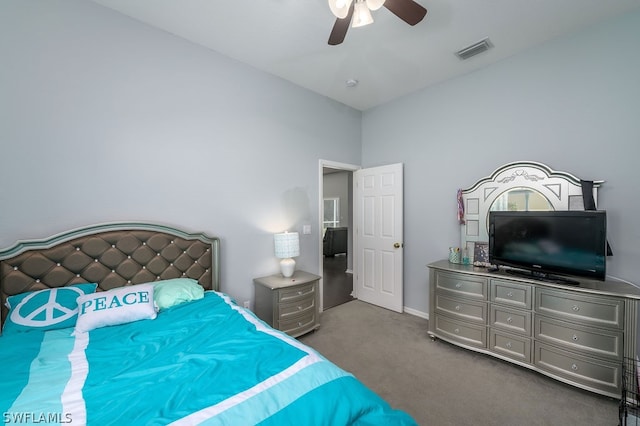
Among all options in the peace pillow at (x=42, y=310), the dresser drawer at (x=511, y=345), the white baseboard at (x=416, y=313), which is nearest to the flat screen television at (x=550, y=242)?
the dresser drawer at (x=511, y=345)

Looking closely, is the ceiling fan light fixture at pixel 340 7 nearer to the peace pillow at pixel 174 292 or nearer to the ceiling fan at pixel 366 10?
the ceiling fan at pixel 366 10

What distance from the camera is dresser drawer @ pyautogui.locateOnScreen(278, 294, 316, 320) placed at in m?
2.74

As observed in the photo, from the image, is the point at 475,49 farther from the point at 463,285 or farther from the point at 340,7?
the point at 463,285

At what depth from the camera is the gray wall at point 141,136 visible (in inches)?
72.7

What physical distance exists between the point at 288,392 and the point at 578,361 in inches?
96.5

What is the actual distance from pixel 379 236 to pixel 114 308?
10.6ft

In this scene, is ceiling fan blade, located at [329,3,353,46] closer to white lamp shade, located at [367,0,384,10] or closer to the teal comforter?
white lamp shade, located at [367,0,384,10]

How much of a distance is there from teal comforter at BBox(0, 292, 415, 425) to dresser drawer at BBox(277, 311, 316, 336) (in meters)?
1.20

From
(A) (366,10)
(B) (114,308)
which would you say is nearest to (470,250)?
(A) (366,10)

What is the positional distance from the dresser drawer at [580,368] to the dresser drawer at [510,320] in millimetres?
147

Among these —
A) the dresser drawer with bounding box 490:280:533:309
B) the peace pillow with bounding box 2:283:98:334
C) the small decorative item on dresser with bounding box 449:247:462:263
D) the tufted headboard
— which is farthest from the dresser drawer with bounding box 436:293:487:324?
the peace pillow with bounding box 2:283:98:334

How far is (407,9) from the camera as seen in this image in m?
1.67

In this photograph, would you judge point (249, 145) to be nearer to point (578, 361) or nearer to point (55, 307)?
point (55, 307)

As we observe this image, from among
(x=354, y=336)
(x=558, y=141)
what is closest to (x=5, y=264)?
(x=354, y=336)
